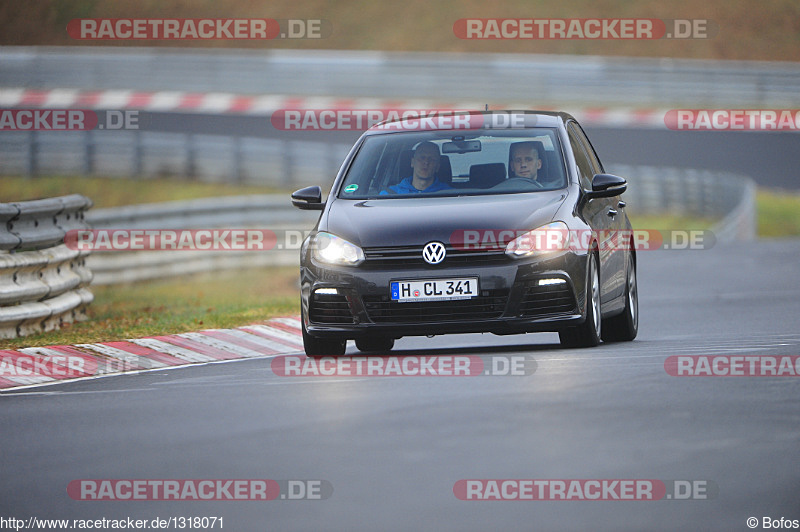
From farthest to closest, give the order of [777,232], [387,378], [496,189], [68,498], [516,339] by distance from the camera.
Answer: [777,232] → [516,339] → [496,189] → [387,378] → [68,498]

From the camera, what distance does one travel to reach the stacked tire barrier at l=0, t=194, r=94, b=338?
13.0 meters

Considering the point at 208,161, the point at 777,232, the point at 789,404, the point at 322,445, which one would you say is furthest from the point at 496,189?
the point at 208,161

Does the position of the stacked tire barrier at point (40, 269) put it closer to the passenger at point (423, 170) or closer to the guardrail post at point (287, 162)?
the passenger at point (423, 170)

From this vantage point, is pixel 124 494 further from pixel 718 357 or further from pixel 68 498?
pixel 718 357

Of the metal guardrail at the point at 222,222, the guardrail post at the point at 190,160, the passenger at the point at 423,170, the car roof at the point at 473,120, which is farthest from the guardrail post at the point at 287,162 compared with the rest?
the passenger at the point at 423,170

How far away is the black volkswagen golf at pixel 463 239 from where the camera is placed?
10.5 m

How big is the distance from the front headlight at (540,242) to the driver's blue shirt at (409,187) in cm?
106

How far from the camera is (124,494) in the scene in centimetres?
657

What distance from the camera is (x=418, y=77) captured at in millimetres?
41125

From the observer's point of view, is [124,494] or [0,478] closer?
[124,494]

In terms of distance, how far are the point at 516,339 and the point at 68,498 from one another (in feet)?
23.5

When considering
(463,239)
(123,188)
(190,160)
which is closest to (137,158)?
(123,188)

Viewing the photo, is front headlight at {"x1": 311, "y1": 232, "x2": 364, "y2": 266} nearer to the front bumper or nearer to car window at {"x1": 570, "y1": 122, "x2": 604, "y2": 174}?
the front bumper

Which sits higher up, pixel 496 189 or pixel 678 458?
pixel 496 189
